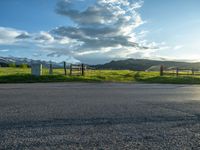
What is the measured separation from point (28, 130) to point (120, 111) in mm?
3329

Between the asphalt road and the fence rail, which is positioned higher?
the fence rail

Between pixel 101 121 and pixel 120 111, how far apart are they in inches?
67.2

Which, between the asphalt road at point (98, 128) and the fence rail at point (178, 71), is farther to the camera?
the fence rail at point (178, 71)

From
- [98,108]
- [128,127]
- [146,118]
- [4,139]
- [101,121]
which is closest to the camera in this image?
[4,139]

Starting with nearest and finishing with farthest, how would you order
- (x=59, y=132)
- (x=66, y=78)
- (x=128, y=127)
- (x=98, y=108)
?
(x=59, y=132) → (x=128, y=127) → (x=98, y=108) → (x=66, y=78)

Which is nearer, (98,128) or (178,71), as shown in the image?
(98,128)

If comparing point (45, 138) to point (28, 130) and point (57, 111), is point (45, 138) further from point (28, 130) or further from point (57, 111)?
point (57, 111)

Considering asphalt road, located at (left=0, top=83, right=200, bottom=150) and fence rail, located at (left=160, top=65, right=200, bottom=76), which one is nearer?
asphalt road, located at (left=0, top=83, right=200, bottom=150)

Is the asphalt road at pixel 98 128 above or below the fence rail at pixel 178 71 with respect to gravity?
below

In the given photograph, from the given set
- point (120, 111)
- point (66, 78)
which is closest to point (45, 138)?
point (120, 111)

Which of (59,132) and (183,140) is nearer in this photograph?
(183,140)

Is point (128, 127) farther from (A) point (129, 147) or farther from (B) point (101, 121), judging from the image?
(A) point (129, 147)

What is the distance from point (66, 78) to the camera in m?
29.9

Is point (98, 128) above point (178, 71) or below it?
below
